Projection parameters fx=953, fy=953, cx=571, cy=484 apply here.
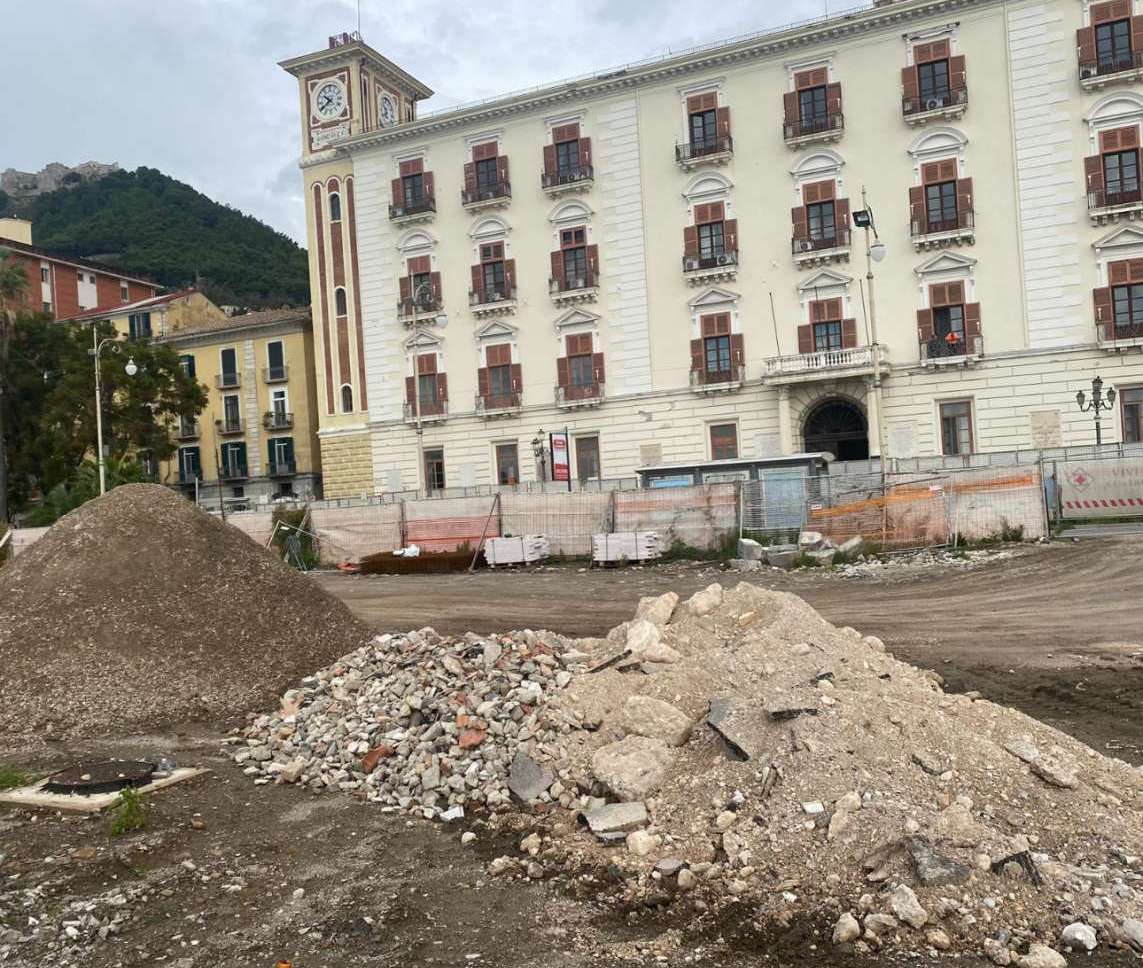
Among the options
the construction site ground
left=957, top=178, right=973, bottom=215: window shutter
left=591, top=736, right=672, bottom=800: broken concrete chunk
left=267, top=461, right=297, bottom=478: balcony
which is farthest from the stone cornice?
left=591, top=736, right=672, bottom=800: broken concrete chunk

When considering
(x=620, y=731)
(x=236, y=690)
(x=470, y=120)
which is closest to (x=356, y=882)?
(x=620, y=731)

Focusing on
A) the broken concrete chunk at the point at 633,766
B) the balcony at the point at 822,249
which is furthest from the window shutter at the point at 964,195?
the broken concrete chunk at the point at 633,766

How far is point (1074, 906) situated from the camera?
5.27 meters

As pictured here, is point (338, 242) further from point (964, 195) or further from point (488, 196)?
point (964, 195)

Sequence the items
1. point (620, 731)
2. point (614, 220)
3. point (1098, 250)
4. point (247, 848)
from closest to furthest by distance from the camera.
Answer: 1. point (247, 848)
2. point (620, 731)
3. point (1098, 250)
4. point (614, 220)

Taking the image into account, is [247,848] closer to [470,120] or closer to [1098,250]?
[1098,250]

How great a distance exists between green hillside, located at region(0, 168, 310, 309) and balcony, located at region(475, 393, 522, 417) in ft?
148

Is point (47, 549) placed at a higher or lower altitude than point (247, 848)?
higher

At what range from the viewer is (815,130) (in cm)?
3825

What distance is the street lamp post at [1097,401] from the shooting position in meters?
32.7

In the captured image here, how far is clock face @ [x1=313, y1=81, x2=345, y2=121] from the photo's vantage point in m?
48.1

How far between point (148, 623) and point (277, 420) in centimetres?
4476

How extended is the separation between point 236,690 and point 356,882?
5.52 m

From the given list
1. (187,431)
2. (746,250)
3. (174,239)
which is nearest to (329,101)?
(187,431)
